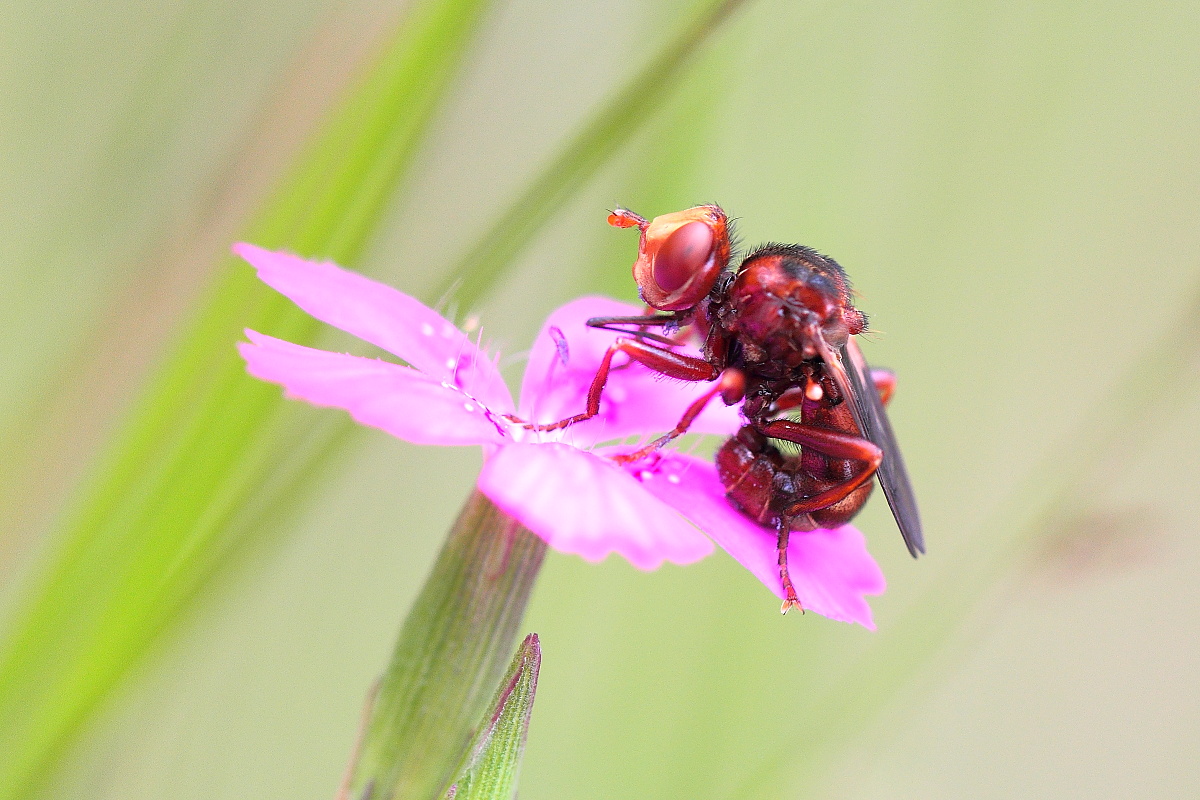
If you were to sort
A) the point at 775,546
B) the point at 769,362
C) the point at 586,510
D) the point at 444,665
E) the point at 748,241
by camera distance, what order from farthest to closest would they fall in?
the point at 748,241, the point at 769,362, the point at 775,546, the point at 444,665, the point at 586,510

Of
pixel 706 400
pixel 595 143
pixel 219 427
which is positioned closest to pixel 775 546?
pixel 706 400

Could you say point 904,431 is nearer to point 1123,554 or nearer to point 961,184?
point 961,184

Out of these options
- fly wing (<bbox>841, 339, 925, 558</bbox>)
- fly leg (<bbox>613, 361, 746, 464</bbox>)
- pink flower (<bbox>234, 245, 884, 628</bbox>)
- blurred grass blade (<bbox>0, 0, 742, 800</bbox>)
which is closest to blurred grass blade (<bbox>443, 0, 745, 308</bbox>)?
blurred grass blade (<bbox>0, 0, 742, 800</bbox>)

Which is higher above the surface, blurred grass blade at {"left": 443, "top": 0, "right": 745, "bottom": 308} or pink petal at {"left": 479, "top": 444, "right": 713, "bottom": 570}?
blurred grass blade at {"left": 443, "top": 0, "right": 745, "bottom": 308}

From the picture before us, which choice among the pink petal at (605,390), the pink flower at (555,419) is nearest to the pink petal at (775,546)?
the pink flower at (555,419)

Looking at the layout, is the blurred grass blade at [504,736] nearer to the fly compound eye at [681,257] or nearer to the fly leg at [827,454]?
the fly leg at [827,454]

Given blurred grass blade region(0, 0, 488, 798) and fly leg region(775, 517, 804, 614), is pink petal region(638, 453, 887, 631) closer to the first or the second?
fly leg region(775, 517, 804, 614)

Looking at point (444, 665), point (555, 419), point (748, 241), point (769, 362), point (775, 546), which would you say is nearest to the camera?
point (444, 665)

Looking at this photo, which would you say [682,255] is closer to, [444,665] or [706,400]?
[706,400]
